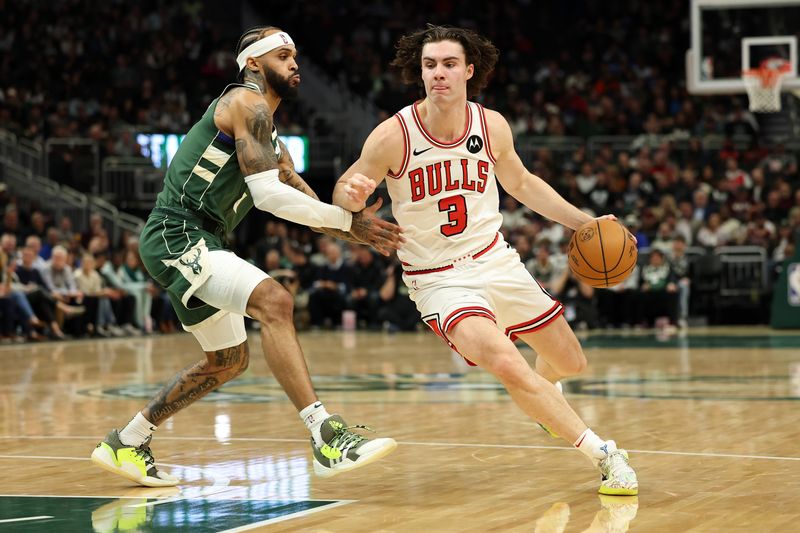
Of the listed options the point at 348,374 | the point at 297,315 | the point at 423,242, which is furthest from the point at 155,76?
the point at 423,242

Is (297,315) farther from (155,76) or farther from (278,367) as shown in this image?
(278,367)

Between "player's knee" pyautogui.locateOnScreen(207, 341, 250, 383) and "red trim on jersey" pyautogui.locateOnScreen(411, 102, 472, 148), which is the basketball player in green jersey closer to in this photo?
"player's knee" pyautogui.locateOnScreen(207, 341, 250, 383)

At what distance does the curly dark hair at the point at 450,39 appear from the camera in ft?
20.5

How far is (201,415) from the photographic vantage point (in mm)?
8820

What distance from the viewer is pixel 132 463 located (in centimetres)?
591

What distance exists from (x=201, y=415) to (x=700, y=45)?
11420mm

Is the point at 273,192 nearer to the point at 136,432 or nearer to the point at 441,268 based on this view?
the point at 441,268

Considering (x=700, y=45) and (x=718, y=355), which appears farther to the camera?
(x=700, y=45)

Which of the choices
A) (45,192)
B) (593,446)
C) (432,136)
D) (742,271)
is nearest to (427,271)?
(432,136)

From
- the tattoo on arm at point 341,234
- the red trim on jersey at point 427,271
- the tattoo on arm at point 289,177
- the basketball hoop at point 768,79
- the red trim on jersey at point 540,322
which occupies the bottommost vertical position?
the red trim on jersey at point 540,322

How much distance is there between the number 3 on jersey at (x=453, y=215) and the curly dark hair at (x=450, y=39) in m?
0.68

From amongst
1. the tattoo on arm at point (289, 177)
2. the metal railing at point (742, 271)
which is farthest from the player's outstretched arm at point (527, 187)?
the metal railing at point (742, 271)

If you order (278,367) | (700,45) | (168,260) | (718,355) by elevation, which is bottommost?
(718,355)

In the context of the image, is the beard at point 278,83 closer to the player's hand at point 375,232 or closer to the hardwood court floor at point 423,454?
the player's hand at point 375,232
